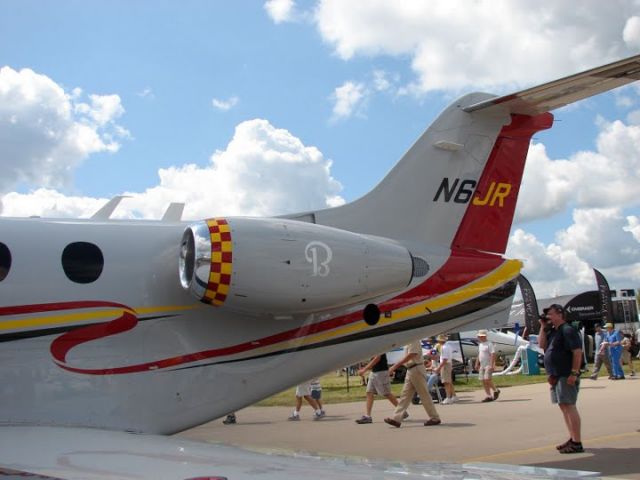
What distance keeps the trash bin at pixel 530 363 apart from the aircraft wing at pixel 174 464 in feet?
69.2

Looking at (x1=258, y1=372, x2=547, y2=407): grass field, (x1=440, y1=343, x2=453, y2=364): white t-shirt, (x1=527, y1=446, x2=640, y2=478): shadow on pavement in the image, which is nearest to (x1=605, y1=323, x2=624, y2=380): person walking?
(x1=258, y1=372, x2=547, y2=407): grass field

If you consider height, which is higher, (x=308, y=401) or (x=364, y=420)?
(x=308, y=401)

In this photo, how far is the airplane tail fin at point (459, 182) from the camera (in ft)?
26.6

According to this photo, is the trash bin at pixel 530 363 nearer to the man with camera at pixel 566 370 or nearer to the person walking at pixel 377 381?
the person walking at pixel 377 381

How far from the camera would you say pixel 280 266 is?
6270 millimetres

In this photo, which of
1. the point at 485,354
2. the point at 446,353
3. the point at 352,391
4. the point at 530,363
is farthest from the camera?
the point at 530,363

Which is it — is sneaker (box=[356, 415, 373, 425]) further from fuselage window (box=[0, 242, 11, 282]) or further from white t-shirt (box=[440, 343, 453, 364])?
fuselage window (box=[0, 242, 11, 282])

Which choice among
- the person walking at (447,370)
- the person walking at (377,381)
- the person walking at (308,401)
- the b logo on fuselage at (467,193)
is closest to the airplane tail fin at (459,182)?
the b logo on fuselage at (467,193)

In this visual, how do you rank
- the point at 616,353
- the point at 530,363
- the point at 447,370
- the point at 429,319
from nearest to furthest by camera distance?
the point at 429,319
the point at 447,370
the point at 616,353
the point at 530,363

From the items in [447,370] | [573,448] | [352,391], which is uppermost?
[447,370]

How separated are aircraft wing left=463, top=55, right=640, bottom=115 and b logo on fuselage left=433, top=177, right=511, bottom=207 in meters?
0.88

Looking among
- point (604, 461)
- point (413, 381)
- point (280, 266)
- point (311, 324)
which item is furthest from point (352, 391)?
point (280, 266)

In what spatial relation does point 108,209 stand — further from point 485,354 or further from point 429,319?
point 485,354

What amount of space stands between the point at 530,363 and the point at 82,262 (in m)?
21.2
